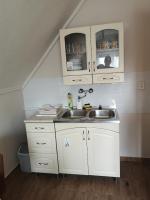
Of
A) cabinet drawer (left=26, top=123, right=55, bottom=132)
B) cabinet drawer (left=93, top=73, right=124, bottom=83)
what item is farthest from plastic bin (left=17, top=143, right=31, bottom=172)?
cabinet drawer (left=93, top=73, right=124, bottom=83)

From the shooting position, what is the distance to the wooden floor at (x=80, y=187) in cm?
199

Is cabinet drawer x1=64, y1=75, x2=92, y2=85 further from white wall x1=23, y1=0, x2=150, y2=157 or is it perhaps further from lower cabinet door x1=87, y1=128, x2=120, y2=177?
lower cabinet door x1=87, y1=128, x2=120, y2=177

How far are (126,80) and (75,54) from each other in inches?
32.0

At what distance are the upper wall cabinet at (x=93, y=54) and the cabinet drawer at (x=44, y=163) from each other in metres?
1.01

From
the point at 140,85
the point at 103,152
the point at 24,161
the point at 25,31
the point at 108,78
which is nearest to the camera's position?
the point at 25,31

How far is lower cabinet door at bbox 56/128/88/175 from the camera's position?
2.17m

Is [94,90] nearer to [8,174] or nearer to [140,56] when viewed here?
[140,56]

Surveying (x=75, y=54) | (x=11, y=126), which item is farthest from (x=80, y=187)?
(x=75, y=54)

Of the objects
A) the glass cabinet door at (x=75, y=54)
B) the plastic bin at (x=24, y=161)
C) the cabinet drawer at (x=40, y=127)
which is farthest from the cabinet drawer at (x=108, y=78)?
the plastic bin at (x=24, y=161)

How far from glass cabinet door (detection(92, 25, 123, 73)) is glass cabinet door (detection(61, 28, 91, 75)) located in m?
0.11

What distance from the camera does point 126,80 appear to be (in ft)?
8.29

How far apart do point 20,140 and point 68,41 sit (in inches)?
64.4

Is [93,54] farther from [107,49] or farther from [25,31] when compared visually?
[25,31]

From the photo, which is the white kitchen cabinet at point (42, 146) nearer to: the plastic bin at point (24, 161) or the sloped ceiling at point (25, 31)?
the plastic bin at point (24, 161)
